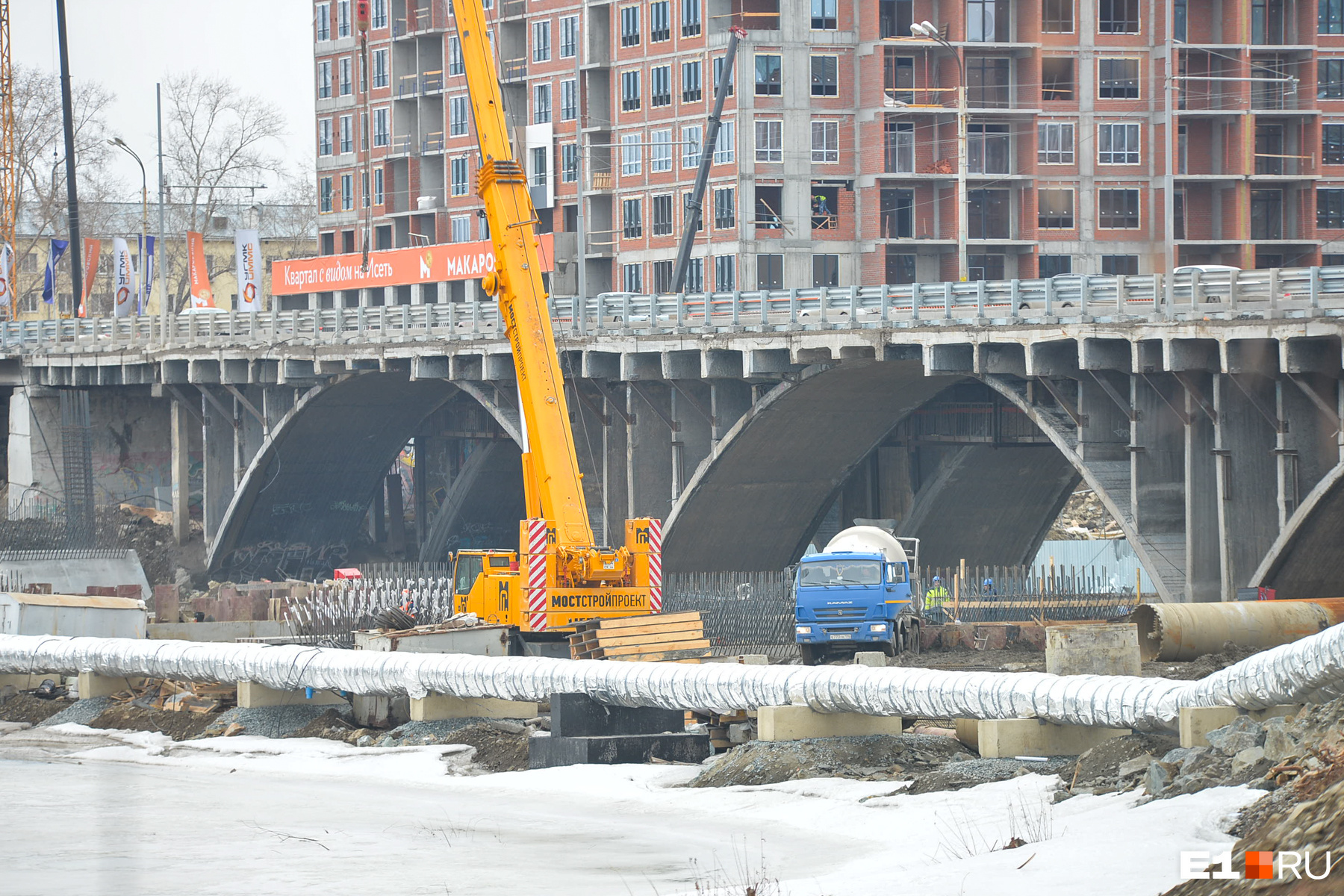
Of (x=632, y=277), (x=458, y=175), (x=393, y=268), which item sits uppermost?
(x=458, y=175)

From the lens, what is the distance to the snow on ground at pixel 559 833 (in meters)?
16.7

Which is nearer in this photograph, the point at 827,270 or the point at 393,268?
the point at 827,270

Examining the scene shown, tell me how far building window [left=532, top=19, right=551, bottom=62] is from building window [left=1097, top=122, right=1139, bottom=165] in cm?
2819

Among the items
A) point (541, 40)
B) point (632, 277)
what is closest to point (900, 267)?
point (632, 277)

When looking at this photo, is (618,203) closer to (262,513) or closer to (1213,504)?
(262,513)

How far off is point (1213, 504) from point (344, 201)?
266 feet

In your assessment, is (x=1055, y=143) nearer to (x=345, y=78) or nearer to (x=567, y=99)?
(x=567, y=99)

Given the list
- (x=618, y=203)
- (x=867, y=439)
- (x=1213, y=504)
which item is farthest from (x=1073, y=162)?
(x=1213, y=504)

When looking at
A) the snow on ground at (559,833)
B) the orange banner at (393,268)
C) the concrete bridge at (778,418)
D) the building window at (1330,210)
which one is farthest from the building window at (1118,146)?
the snow on ground at (559,833)

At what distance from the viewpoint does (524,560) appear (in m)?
36.8

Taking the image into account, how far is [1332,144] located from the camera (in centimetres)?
8769

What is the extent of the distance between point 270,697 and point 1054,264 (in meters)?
62.3

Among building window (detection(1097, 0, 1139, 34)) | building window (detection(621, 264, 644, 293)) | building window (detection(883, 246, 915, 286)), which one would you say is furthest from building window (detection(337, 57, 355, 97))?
building window (detection(1097, 0, 1139, 34))

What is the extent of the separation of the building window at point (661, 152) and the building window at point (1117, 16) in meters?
20.4
